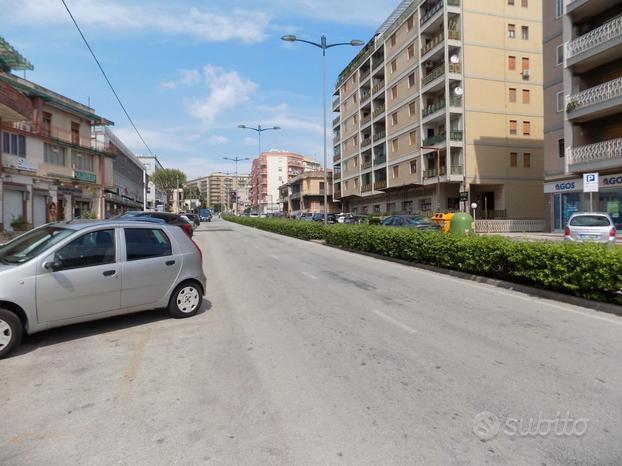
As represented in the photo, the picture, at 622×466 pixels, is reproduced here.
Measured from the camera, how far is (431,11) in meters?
41.8

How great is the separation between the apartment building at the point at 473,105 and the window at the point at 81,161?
3017 cm

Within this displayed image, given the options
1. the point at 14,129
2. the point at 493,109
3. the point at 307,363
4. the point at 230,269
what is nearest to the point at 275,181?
the point at 493,109

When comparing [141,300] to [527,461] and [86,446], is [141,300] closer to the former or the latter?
[86,446]

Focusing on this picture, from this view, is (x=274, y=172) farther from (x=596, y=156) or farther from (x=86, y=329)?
(x=86, y=329)

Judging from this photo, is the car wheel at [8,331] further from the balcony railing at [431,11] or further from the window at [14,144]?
the balcony railing at [431,11]

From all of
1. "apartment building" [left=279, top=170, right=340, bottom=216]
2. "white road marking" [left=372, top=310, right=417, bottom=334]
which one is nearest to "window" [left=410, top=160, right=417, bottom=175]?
"apartment building" [left=279, top=170, right=340, bottom=216]

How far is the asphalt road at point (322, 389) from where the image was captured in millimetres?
3092

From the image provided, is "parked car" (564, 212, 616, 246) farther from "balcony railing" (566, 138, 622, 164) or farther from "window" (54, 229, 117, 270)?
"window" (54, 229, 117, 270)

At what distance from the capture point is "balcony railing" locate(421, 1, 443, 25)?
40209 mm

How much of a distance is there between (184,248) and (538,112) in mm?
43688

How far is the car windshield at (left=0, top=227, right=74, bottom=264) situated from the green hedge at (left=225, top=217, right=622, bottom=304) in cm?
807

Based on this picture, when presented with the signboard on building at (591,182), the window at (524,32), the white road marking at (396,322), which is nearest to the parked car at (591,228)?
the signboard on building at (591,182)

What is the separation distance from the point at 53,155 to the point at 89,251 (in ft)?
108

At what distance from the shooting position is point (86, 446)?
10.3ft
